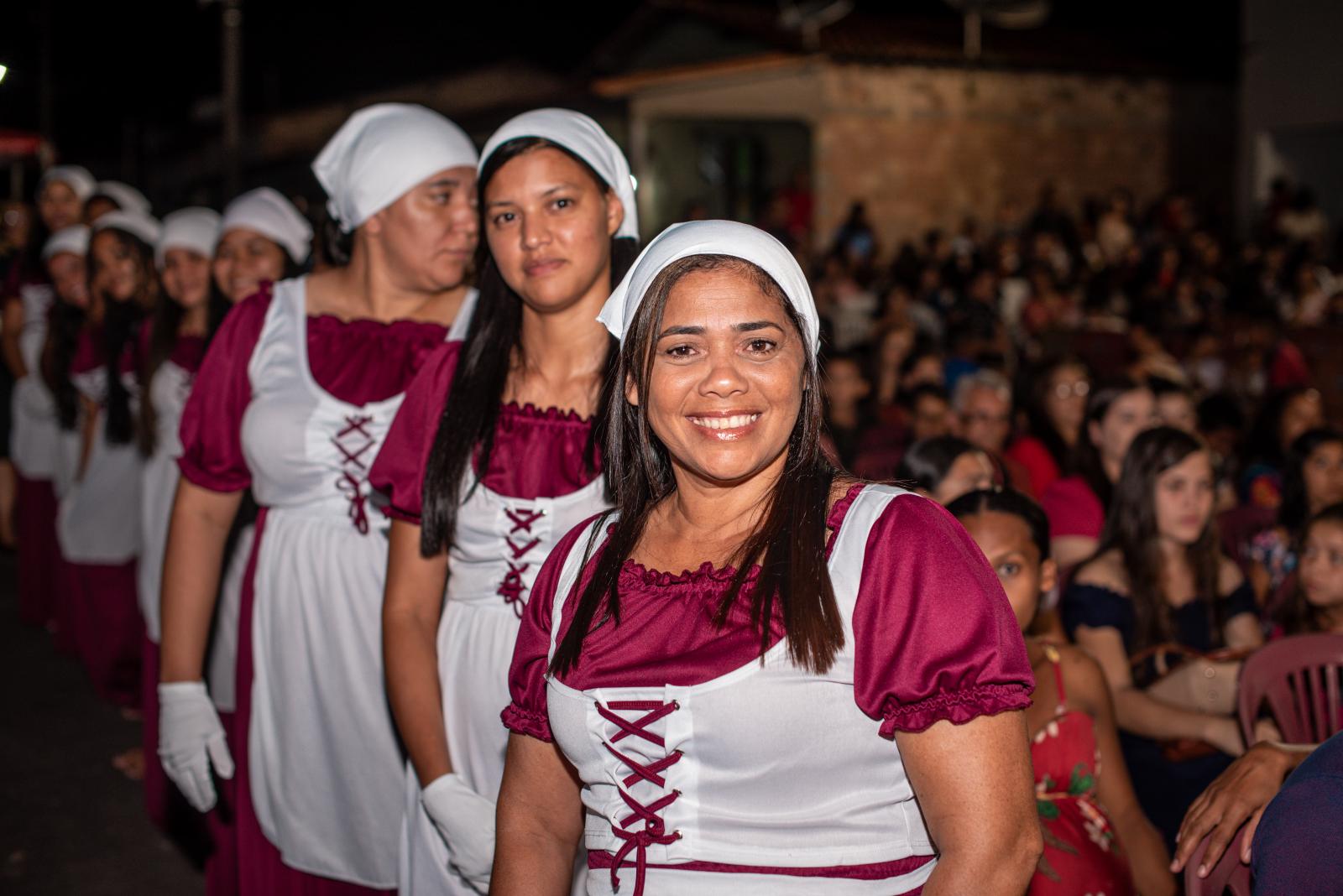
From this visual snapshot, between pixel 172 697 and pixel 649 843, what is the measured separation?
1.74 meters

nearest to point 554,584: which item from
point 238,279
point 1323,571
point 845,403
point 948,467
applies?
point 948,467

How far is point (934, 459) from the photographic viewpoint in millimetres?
3885

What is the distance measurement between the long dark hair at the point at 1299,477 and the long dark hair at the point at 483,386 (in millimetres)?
3273

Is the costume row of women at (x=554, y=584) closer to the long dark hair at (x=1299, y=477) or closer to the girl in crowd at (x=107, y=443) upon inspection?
the girl in crowd at (x=107, y=443)

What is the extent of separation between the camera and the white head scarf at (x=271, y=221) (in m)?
4.73

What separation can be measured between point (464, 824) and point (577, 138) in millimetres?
1309

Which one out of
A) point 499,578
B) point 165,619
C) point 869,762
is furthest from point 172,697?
point 869,762

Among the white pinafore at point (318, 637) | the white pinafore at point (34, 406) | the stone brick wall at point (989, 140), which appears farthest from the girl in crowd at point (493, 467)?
the stone brick wall at point (989, 140)

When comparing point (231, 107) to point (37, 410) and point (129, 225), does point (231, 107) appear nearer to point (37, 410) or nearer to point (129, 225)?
point (37, 410)

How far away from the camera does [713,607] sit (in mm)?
1858

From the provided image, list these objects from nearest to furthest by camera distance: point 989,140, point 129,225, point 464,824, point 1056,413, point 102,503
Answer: point 464,824 → point 129,225 → point 1056,413 → point 102,503 → point 989,140

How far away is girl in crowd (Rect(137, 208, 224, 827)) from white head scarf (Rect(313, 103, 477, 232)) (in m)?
1.53

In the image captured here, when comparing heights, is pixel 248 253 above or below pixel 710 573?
above

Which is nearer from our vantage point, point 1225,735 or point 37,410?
point 1225,735
